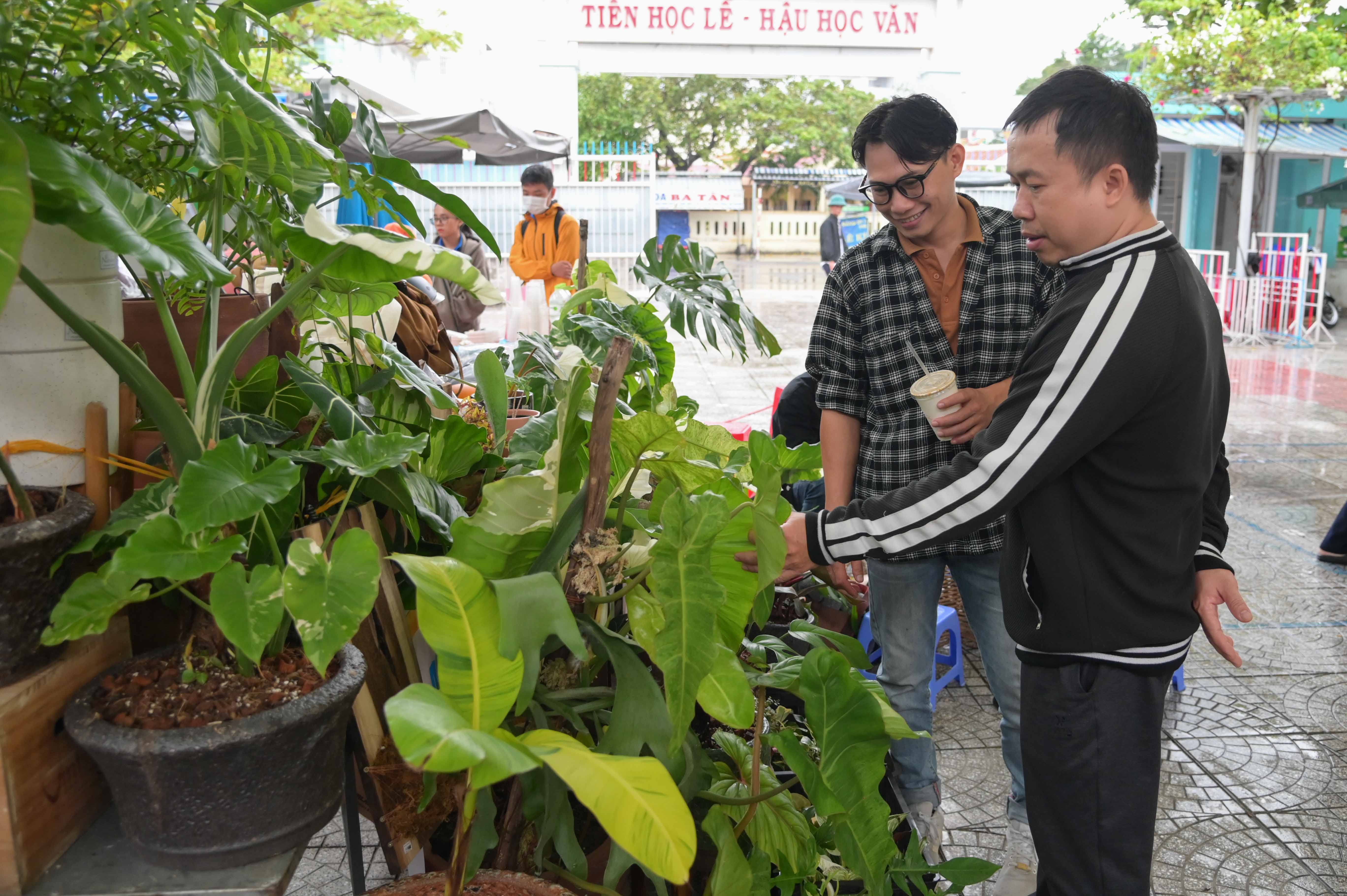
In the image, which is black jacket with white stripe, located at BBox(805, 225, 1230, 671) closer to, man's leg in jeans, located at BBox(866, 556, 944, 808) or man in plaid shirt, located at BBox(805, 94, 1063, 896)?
man in plaid shirt, located at BBox(805, 94, 1063, 896)

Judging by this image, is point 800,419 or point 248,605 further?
point 800,419

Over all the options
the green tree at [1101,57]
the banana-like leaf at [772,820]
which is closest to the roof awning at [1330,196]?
the banana-like leaf at [772,820]

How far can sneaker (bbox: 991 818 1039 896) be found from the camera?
2.50m

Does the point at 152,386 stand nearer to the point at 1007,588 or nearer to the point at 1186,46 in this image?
the point at 1007,588

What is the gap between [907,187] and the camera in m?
2.43

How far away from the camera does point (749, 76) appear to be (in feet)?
42.8

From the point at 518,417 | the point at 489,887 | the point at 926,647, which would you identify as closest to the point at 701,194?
the point at 518,417

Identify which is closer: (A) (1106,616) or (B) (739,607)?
(B) (739,607)

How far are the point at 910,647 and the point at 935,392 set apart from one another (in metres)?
0.77

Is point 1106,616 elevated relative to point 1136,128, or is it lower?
lower

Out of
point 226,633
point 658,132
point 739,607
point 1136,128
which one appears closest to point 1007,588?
point 739,607

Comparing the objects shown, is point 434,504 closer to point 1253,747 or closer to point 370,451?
point 370,451

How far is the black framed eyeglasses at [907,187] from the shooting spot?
2422 mm

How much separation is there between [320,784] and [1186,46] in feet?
47.1
